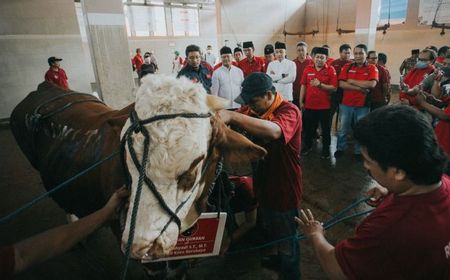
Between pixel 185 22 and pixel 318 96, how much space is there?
1569 cm

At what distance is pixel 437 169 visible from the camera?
3.82 ft

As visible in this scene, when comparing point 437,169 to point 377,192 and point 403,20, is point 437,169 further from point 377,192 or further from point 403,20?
point 403,20

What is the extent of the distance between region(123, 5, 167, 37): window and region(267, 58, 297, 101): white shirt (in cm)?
1347

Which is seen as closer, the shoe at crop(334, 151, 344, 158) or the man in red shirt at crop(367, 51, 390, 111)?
the man in red shirt at crop(367, 51, 390, 111)

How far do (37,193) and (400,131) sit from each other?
5.32 m

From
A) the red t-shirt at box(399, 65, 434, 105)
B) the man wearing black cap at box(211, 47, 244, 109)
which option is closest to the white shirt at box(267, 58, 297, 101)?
the man wearing black cap at box(211, 47, 244, 109)

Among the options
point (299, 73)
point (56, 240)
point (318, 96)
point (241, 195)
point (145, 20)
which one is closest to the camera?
point (56, 240)

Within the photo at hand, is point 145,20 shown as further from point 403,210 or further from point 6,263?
point 403,210

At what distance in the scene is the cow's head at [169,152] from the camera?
1.30 meters

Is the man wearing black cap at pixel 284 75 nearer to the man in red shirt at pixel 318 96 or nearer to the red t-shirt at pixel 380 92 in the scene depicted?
the man in red shirt at pixel 318 96

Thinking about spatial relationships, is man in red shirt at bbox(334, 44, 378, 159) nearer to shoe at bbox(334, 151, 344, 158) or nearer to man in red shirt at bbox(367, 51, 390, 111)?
shoe at bbox(334, 151, 344, 158)

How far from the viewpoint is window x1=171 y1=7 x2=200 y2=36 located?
1858cm

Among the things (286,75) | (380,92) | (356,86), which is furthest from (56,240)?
(380,92)

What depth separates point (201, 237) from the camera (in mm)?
1939
